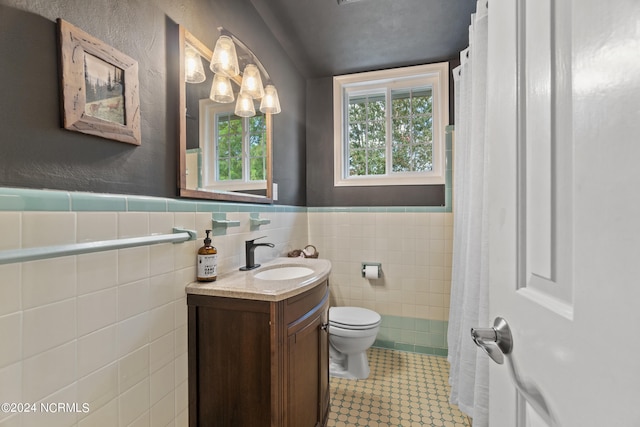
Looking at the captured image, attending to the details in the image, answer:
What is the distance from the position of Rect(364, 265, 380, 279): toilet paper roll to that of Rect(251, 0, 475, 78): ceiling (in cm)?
180

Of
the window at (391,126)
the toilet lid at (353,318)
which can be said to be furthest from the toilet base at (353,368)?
the window at (391,126)

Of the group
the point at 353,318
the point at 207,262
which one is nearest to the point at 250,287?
the point at 207,262

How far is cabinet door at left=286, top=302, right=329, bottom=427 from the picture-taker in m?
1.12

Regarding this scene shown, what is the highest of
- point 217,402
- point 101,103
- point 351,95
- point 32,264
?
point 351,95

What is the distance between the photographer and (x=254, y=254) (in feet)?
5.19

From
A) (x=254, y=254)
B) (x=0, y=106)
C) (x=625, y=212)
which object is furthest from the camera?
(x=254, y=254)

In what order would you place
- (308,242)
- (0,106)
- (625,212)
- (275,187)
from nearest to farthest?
(625,212)
(0,106)
(275,187)
(308,242)

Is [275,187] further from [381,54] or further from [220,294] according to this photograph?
[381,54]

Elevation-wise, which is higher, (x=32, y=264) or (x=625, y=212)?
(x=625, y=212)

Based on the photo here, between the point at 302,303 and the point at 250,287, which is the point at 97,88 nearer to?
the point at 250,287

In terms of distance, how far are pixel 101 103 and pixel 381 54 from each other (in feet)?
6.81

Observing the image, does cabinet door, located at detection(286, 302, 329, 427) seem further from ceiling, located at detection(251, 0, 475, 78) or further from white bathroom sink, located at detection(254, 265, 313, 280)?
ceiling, located at detection(251, 0, 475, 78)

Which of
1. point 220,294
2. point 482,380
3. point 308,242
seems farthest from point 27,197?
point 308,242

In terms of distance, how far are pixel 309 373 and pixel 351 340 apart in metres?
0.70
